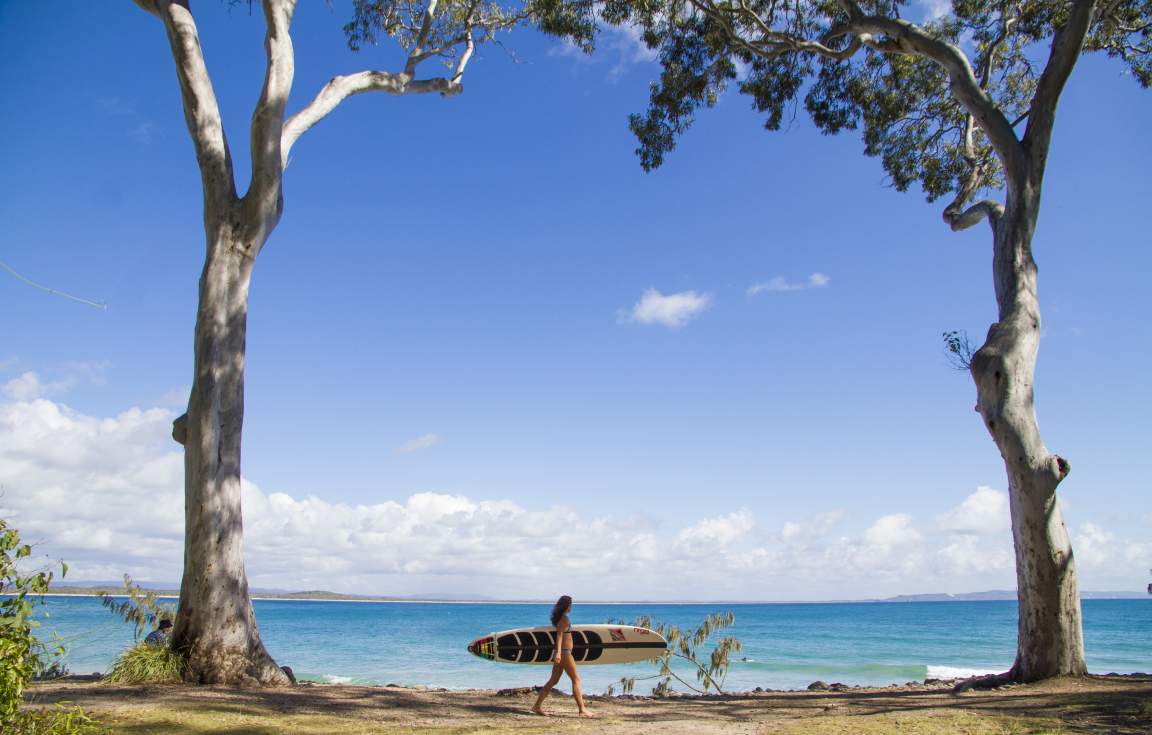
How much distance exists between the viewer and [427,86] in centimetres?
1270

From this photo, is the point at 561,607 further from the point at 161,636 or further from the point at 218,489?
the point at 161,636

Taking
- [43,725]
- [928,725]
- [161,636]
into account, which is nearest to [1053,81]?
[928,725]

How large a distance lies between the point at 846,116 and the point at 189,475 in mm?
12907

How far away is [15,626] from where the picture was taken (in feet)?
10.0

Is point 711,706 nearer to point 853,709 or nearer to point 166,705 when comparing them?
point 853,709

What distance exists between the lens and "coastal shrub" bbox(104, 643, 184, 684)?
7289 millimetres

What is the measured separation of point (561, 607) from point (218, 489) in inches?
155

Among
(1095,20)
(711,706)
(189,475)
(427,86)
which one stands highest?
(1095,20)

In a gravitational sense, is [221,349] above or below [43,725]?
above

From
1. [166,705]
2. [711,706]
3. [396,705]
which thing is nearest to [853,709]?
[711,706]

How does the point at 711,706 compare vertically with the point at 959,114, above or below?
below

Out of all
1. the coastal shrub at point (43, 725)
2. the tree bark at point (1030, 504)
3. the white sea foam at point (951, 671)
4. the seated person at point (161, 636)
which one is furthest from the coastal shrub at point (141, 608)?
the white sea foam at point (951, 671)

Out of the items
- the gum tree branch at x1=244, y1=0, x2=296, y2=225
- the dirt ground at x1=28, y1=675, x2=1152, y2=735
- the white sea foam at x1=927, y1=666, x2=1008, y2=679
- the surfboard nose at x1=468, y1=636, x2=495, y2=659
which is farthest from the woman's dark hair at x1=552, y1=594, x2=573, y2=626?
the white sea foam at x1=927, y1=666, x2=1008, y2=679

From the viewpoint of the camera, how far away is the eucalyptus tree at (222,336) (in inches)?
301
